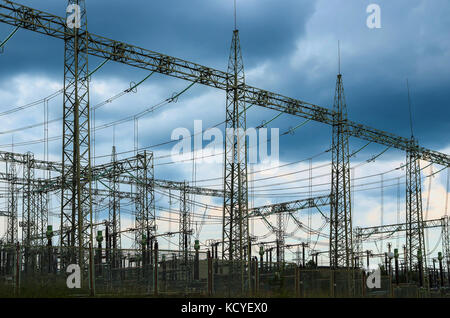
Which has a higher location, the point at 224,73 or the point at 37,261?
the point at 224,73

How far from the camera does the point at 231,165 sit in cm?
3158

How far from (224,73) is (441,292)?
29.2 metres

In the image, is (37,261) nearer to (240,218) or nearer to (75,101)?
(75,101)

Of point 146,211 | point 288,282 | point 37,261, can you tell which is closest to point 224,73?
point 288,282

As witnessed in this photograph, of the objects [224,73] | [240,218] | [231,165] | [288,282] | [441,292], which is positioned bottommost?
[441,292]

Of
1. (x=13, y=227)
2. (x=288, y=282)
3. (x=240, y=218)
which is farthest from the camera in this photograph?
(x=13, y=227)

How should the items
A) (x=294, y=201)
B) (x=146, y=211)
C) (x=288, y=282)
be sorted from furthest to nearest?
(x=294, y=201), (x=146, y=211), (x=288, y=282)

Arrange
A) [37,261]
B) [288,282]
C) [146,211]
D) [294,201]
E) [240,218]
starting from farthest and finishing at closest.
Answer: [294,201]
[146,211]
[240,218]
[288,282]
[37,261]

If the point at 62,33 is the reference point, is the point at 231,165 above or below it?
below

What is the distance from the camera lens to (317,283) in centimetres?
2653

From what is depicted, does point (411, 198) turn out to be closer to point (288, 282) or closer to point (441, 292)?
point (441, 292)

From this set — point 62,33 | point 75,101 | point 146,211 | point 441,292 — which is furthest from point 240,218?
point 441,292
